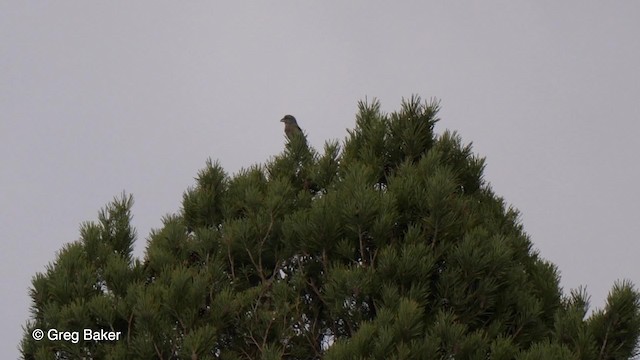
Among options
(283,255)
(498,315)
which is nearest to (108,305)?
(283,255)

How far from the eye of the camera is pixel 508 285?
1409 cm

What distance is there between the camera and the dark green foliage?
13625 mm

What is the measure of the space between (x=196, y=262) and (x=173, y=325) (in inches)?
56.3

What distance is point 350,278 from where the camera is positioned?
13617 millimetres

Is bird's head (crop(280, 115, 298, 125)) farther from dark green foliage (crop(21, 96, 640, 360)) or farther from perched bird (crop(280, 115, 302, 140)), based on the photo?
dark green foliage (crop(21, 96, 640, 360))

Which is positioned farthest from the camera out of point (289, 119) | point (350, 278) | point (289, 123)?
point (289, 119)

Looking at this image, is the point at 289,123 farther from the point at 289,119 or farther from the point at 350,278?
the point at 350,278

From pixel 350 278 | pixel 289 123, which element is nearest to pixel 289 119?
pixel 289 123

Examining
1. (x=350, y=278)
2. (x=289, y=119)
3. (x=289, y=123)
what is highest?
(x=289, y=119)

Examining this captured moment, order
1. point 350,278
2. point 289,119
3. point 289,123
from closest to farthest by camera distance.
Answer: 1. point 350,278
2. point 289,123
3. point 289,119

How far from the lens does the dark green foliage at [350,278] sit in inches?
536

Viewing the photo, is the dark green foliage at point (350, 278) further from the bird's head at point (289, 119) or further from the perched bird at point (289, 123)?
the bird's head at point (289, 119)

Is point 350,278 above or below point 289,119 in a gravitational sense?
below

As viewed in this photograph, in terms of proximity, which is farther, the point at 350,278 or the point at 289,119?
the point at 289,119
